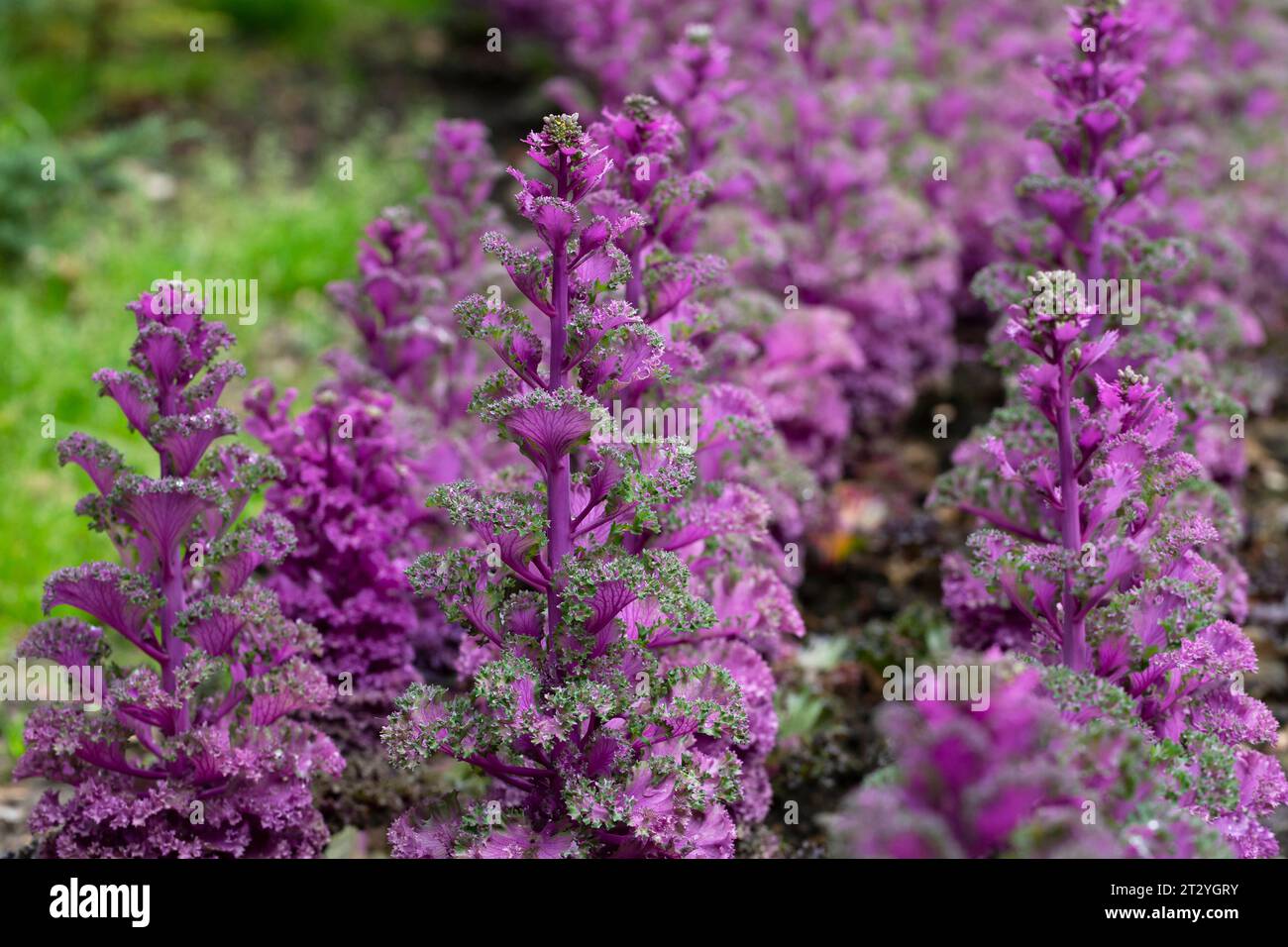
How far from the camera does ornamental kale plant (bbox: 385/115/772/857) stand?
112 inches

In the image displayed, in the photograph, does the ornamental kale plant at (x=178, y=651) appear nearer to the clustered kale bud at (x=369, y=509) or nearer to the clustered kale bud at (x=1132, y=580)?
the clustered kale bud at (x=369, y=509)

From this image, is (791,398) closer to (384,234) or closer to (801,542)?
(801,542)

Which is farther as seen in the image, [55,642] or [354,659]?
[354,659]

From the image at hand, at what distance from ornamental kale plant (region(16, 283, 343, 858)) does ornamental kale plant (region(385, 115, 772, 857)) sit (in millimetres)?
431

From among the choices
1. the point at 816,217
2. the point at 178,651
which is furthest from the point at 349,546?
the point at 816,217

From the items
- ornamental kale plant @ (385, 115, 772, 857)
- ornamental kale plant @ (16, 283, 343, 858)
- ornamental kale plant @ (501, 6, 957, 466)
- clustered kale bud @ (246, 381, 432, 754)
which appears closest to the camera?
ornamental kale plant @ (385, 115, 772, 857)

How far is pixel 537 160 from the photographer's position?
2.94 meters

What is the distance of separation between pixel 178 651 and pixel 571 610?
3.23 feet

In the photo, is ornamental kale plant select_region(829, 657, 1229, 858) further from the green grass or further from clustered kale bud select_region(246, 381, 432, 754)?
the green grass

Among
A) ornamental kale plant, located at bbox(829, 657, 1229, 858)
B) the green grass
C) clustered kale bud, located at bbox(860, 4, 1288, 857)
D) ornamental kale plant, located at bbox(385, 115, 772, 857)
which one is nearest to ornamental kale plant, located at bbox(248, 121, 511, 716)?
ornamental kale plant, located at bbox(385, 115, 772, 857)

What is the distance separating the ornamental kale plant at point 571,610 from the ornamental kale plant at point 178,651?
0.43 meters

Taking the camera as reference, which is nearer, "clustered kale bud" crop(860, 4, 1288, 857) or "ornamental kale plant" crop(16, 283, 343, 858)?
"clustered kale bud" crop(860, 4, 1288, 857)
